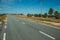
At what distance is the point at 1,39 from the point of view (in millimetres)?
10875

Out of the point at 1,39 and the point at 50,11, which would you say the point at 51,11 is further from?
the point at 1,39

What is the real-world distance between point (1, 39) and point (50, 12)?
440ft

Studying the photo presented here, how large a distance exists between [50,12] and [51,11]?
226cm

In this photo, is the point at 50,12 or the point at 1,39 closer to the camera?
the point at 1,39

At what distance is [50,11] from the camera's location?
145 m

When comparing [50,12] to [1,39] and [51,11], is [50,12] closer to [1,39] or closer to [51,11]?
[51,11]

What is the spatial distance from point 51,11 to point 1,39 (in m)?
136

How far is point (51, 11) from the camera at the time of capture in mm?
144500

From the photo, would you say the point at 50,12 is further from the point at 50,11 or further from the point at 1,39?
the point at 1,39

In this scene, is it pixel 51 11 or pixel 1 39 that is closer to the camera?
pixel 1 39

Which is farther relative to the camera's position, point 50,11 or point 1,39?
point 50,11

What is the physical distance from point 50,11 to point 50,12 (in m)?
2.75

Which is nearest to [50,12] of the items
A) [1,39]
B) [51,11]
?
[51,11]

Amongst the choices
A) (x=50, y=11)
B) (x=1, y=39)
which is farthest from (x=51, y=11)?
(x=1, y=39)
